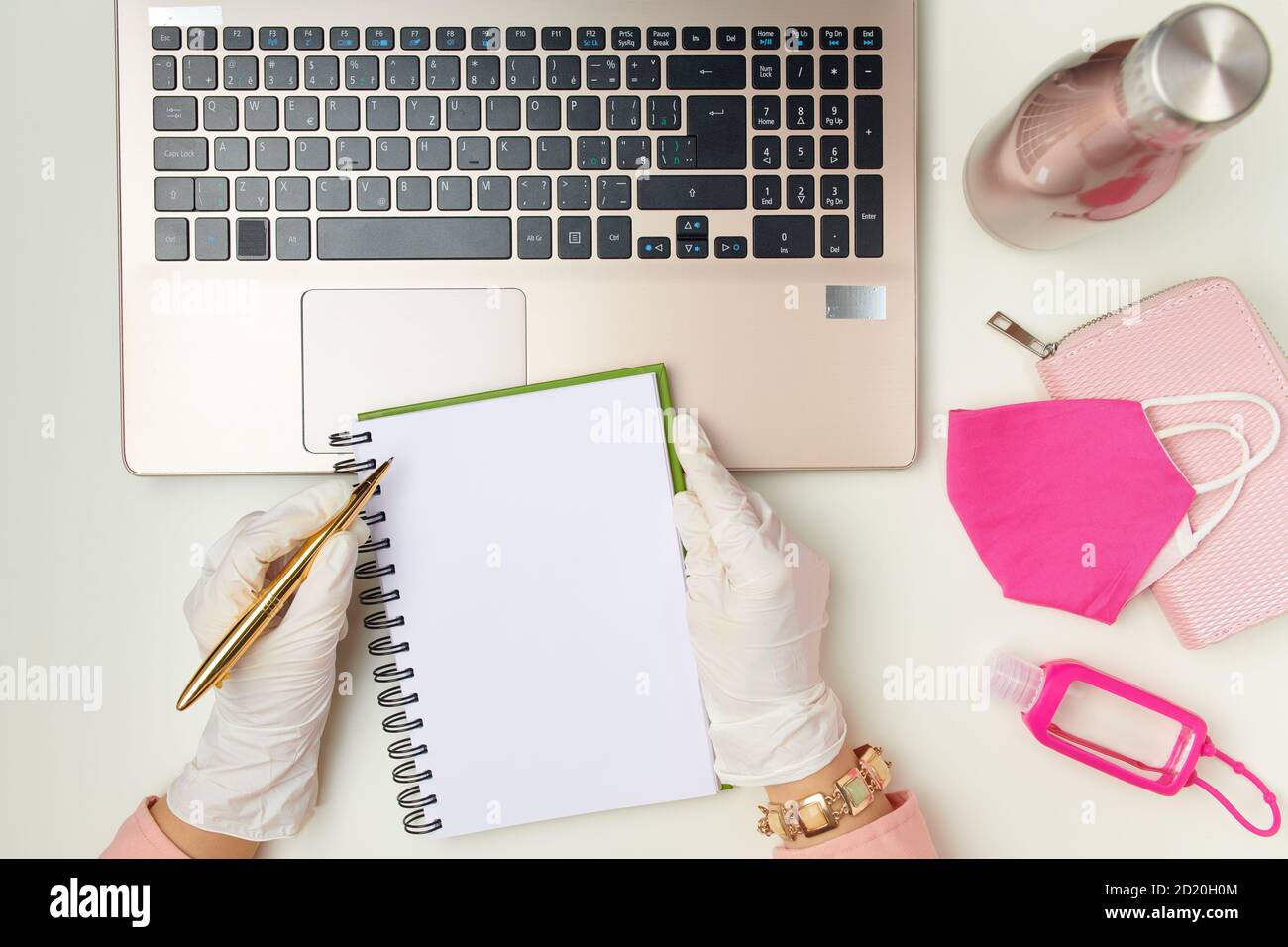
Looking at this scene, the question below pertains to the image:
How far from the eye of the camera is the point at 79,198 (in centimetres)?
61

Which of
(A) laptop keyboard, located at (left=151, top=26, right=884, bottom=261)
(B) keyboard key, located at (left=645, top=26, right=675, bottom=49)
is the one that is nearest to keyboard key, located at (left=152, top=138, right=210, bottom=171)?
(A) laptop keyboard, located at (left=151, top=26, right=884, bottom=261)

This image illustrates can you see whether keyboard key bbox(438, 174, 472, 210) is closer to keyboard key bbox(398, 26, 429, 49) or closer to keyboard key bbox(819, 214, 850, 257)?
A: keyboard key bbox(398, 26, 429, 49)

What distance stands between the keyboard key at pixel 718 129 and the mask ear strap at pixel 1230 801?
58 centimetres

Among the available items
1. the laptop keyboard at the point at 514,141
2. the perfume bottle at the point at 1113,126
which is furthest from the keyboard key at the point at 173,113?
the perfume bottle at the point at 1113,126

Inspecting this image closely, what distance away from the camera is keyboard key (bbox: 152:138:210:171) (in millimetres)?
560

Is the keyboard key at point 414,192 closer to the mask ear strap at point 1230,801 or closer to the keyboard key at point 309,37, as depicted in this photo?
the keyboard key at point 309,37

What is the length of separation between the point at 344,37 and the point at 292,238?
0.49 ft

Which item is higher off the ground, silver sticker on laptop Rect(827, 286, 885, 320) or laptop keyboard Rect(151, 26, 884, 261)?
laptop keyboard Rect(151, 26, 884, 261)

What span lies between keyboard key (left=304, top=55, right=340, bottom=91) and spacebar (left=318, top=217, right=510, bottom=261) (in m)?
0.09

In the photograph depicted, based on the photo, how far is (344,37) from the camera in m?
0.56

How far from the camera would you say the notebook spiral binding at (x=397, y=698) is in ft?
1.97
